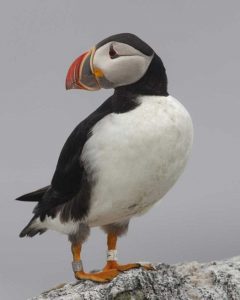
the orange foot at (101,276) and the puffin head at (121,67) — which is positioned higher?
the puffin head at (121,67)

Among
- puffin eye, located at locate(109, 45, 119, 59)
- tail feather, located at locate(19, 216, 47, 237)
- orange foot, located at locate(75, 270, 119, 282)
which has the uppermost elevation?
puffin eye, located at locate(109, 45, 119, 59)

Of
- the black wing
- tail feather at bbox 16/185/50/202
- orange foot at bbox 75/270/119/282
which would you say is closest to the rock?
orange foot at bbox 75/270/119/282

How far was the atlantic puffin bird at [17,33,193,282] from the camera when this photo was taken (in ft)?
27.9

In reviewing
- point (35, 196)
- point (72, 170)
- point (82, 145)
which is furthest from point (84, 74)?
point (35, 196)

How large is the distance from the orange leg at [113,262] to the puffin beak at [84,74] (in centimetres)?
175

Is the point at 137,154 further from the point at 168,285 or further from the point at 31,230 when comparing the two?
the point at 31,230

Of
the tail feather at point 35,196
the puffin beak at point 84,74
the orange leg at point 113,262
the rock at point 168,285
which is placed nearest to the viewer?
the rock at point 168,285

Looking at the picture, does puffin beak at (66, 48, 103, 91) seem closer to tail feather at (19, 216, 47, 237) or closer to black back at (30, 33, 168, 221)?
black back at (30, 33, 168, 221)

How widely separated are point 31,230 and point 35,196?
15.6 inches

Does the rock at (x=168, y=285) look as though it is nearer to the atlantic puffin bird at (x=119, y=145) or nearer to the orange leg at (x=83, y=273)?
the orange leg at (x=83, y=273)

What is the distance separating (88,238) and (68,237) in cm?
22

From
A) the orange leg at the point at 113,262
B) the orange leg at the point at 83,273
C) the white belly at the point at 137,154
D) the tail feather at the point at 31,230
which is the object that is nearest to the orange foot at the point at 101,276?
the orange leg at the point at 83,273

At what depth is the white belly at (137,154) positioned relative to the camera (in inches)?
333

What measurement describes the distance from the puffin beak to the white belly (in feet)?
1.29
